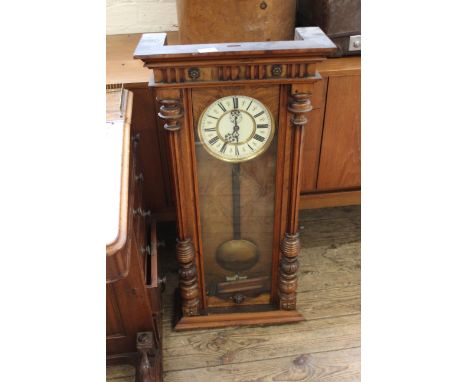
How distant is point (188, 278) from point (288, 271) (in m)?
0.31

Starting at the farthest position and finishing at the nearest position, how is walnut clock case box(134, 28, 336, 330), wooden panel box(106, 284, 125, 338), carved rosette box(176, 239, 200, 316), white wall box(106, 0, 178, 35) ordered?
white wall box(106, 0, 178, 35) < carved rosette box(176, 239, 200, 316) < wooden panel box(106, 284, 125, 338) < walnut clock case box(134, 28, 336, 330)

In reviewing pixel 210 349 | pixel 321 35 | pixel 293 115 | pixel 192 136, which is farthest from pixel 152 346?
pixel 321 35

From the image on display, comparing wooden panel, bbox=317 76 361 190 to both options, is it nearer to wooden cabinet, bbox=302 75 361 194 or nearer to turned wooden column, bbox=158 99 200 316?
wooden cabinet, bbox=302 75 361 194

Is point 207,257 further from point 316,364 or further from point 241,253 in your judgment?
point 316,364

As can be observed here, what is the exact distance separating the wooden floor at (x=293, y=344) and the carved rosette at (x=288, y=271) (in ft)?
0.32

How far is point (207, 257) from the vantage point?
1379 mm

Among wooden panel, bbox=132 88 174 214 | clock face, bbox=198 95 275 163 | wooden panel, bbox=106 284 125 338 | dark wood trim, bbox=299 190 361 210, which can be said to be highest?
clock face, bbox=198 95 275 163

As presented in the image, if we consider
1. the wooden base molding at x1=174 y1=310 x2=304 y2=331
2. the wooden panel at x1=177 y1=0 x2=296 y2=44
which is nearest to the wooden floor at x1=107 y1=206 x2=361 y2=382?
the wooden base molding at x1=174 y1=310 x2=304 y2=331

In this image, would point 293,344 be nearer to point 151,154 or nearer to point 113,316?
point 113,316

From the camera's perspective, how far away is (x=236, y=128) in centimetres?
113

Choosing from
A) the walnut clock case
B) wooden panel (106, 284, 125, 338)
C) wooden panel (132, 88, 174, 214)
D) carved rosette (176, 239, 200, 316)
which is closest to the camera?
the walnut clock case

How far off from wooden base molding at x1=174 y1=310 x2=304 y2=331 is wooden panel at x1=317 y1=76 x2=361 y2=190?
515 millimetres

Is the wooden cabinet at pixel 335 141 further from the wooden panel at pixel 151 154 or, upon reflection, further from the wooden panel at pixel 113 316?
the wooden panel at pixel 113 316

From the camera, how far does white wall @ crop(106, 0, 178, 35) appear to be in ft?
5.48
